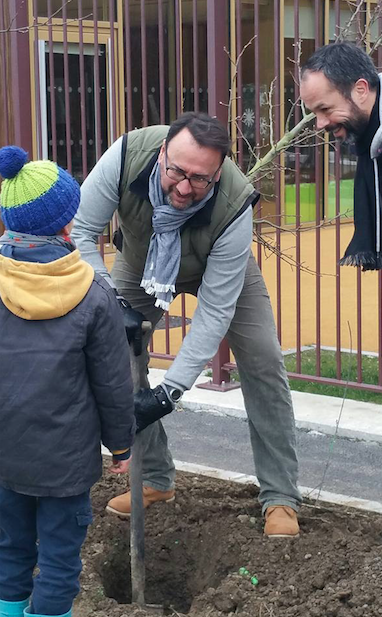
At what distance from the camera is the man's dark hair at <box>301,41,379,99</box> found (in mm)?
3361

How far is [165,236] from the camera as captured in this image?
Result: 12.2 feet

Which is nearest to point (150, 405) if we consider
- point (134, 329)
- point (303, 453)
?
point (134, 329)

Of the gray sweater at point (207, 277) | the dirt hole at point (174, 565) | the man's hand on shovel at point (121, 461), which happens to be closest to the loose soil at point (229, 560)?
the dirt hole at point (174, 565)

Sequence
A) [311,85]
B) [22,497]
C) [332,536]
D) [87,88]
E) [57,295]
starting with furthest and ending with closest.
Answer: [87,88]
[332,536]
[311,85]
[22,497]
[57,295]

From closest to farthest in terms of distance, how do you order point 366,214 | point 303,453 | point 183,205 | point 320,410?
point 183,205, point 366,214, point 303,453, point 320,410

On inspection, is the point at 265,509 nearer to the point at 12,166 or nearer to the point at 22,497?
the point at 22,497

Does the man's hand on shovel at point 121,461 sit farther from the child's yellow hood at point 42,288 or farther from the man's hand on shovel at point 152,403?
the child's yellow hood at point 42,288

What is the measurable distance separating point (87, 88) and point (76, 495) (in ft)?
29.6

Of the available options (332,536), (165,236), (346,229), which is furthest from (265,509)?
(346,229)

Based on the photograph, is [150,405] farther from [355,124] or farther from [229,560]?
[355,124]

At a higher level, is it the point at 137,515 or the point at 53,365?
the point at 53,365

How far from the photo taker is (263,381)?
13.6 ft

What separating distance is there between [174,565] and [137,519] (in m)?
0.47

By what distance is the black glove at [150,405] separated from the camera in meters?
3.53
